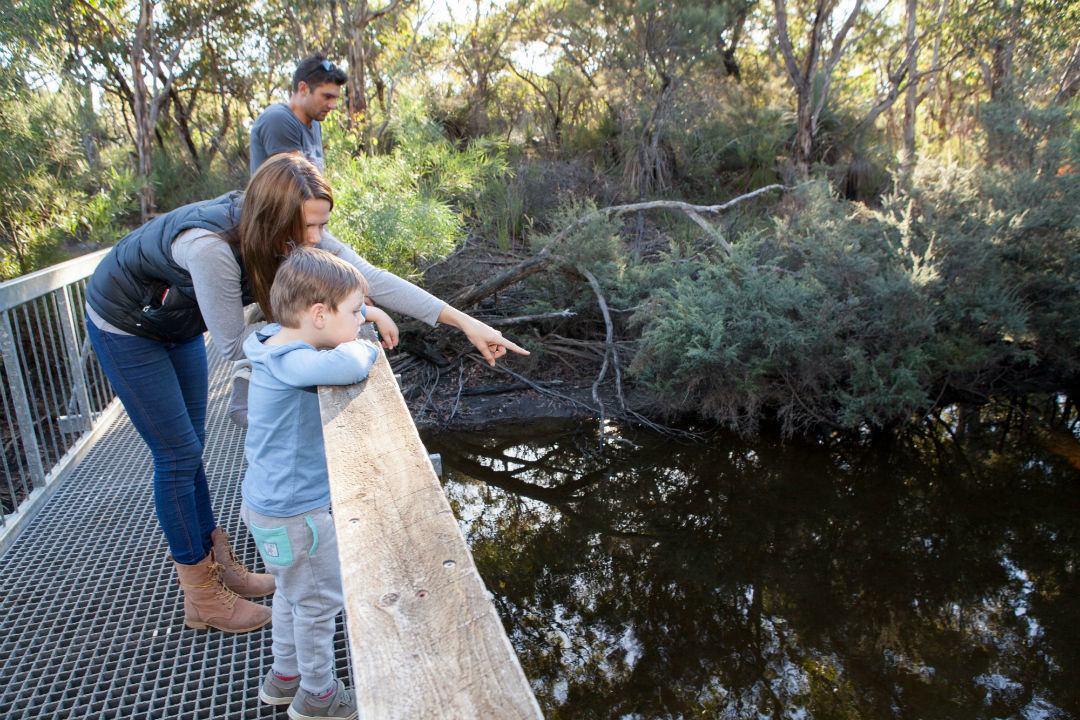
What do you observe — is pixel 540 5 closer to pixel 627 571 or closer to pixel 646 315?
pixel 646 315

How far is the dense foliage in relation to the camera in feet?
18.1

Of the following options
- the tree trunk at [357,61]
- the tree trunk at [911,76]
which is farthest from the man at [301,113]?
the tree trunk at [911,76]

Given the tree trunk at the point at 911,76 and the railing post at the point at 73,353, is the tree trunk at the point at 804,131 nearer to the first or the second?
the tree trunk at the point at 911,76

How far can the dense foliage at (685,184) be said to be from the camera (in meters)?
5.52

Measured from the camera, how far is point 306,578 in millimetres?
1738

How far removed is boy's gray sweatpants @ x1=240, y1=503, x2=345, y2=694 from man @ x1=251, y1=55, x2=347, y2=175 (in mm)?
1918

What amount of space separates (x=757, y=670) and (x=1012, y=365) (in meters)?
4.51

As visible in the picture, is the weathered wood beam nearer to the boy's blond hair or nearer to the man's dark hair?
the boy's blond hair

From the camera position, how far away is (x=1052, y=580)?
12.9ft

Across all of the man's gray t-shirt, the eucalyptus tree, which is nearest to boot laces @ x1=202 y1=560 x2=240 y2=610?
the man's gray t-shirt

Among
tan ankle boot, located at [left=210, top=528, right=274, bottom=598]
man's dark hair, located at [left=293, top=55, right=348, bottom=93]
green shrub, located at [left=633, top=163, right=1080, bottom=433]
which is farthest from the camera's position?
green shrub, located at [left=633, top=163, right=1080, bottom=433]

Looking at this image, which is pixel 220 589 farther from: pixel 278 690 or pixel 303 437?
pixel 303 437

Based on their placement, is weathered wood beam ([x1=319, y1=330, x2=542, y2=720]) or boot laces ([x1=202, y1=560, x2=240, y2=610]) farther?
boot laces ([x1=202, y1=560, x2=240, y2=610])

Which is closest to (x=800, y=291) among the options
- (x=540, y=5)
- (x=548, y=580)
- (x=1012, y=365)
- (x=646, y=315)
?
(x=646, y=315)
